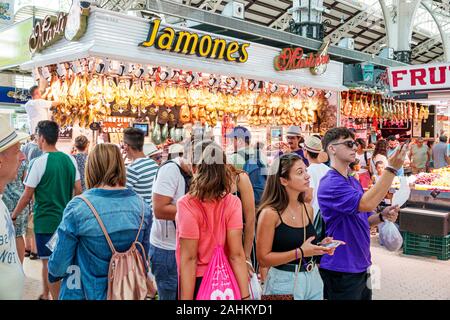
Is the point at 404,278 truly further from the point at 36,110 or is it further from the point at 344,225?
the point at 36,110

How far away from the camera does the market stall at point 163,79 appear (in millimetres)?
7062

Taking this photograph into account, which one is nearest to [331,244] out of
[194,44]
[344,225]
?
[344,225]

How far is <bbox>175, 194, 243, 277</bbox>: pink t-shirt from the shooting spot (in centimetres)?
241

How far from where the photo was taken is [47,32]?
7.51 meters

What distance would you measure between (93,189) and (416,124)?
17.3m

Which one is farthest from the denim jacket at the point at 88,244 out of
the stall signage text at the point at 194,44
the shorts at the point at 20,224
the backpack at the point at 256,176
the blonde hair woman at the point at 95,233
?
the stall signage text at the point at 194,44

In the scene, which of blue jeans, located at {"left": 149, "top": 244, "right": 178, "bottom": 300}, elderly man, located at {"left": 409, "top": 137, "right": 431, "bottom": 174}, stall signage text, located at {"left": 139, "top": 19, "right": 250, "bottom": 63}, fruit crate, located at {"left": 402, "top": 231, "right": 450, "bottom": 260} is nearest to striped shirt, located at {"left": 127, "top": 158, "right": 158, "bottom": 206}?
blue jeans, located at {"left": 149, "top": 244, "right": 178, "bottom": 300}

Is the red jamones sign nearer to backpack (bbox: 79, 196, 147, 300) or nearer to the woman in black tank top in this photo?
the woman in black tank top

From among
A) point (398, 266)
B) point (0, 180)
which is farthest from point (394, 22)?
point (0, 180)

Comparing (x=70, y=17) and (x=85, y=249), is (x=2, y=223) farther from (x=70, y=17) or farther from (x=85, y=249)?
(x=70, y=17)

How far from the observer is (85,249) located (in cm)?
246

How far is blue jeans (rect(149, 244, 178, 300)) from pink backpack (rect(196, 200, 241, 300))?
0.92 metres

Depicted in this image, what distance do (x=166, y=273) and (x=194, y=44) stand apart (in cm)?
539
